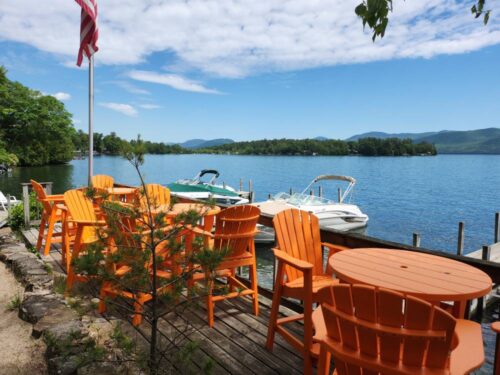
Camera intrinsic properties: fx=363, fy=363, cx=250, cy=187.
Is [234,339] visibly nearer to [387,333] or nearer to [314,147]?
[387,333]

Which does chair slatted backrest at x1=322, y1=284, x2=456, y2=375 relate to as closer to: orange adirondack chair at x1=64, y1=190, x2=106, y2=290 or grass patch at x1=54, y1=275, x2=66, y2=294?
orange adirondack chair at x1=64, y1=190, x2=106, y2=290

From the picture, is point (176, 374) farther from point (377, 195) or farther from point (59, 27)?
point (377, 195)

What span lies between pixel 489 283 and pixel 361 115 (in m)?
78.1

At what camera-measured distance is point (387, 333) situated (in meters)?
1.35

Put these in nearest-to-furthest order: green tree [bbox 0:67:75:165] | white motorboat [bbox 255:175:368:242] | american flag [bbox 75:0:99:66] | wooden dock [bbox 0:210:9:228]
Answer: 1. american flag [bbox 75:0:99:66]
2. wooden dock [bbox 0:210:9:228]
3. white motorboat [bbox 255:175:368:242]
4. green tree [bbox 0:67:75:165]

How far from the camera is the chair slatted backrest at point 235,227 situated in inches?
126

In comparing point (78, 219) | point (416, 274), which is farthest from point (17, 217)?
point (416, 274)

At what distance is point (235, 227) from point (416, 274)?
1.56 meters

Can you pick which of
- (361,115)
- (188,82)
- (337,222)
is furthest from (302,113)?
(337,222)

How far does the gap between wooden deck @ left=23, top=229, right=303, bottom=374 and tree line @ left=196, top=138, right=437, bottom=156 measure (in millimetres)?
86991

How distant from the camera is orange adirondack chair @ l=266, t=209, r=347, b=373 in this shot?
2.35m

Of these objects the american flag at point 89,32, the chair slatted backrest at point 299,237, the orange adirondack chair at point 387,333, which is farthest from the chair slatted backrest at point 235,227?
the american flag at point 89,32

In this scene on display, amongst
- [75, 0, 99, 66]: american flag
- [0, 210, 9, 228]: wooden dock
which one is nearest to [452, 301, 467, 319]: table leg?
[75, 0, 99, 66]: american flag

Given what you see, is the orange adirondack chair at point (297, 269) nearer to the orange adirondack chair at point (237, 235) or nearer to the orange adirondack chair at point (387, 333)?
the orange adirondack chair at point (237, 235)
